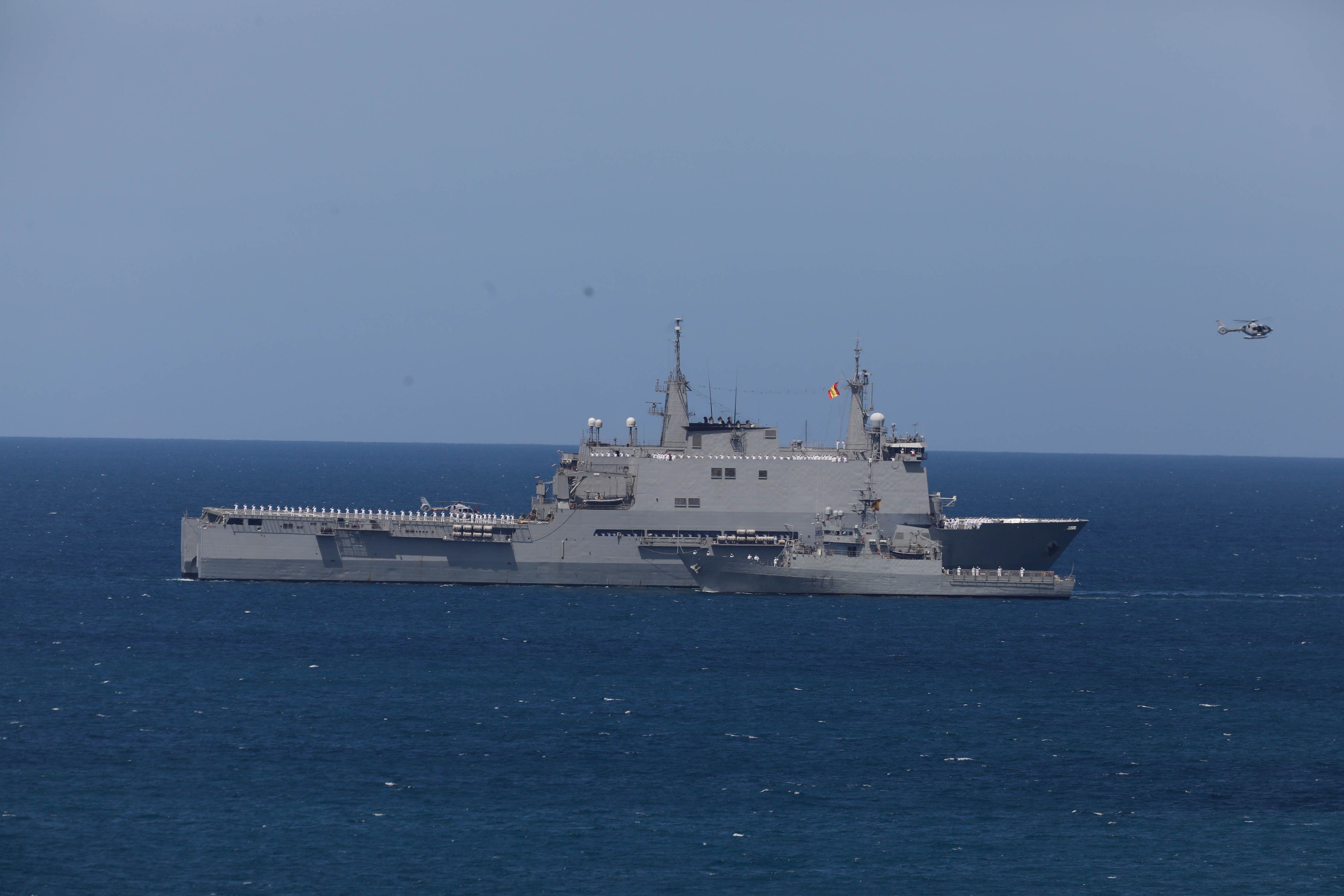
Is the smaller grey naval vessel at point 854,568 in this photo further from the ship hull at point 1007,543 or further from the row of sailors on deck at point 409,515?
the row of sailors on deck at point 409,515

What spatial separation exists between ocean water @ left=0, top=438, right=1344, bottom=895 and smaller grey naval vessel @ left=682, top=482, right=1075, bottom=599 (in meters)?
0.90

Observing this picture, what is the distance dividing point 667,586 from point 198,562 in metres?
20.6

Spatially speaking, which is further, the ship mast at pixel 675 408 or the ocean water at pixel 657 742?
the ship mast at pixel 675 408

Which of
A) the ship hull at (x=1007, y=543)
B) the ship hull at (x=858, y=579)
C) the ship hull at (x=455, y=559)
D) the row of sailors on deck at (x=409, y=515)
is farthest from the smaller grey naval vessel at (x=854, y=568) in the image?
the row of sailors on deck at (x=409, y=515)

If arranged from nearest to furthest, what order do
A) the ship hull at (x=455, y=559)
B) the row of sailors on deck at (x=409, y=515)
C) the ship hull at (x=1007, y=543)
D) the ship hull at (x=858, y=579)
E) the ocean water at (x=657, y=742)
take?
the ocean water at (x=657, y=742)
the ship hull at (x=858, y=579)
the ship hull at (x=1007, y=543)
the ship hull at (x=455, y=559)
the row of sailors on deck at (x=409, y=515)

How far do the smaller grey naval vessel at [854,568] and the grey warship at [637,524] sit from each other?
0.63 metres

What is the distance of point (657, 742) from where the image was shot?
37.2 m

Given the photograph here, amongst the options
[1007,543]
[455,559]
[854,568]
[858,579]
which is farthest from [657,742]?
[1007,543]

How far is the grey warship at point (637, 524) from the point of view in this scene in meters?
60.7

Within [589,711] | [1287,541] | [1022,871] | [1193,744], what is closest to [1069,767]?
[1193,744]

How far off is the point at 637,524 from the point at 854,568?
932cm

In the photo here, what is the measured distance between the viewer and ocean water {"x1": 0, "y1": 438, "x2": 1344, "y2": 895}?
95.6ft

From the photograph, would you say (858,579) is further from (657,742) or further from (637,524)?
(657,742)

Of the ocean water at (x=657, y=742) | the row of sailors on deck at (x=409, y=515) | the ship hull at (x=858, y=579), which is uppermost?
the row of sailors on deck at (x=409, y=515)
